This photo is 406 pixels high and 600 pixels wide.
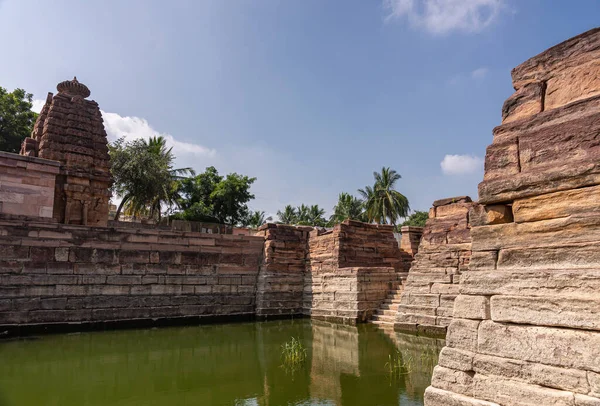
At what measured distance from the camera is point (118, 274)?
1141 centimetres

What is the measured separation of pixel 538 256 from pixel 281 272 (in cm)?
1102

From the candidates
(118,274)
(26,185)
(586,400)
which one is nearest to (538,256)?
(586,400)

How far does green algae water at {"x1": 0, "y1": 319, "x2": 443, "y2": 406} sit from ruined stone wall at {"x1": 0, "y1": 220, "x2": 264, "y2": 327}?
0.95m

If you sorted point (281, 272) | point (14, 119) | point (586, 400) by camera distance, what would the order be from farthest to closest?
point (14, 119)
point (281, 272)
point (586, 400)

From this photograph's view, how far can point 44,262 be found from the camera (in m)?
10.5

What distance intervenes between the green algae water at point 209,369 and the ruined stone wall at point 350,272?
52.7 inches

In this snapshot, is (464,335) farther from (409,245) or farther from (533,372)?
(409,245)

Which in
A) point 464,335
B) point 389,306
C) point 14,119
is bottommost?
point 389,306

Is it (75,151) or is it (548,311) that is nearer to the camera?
(548,311)

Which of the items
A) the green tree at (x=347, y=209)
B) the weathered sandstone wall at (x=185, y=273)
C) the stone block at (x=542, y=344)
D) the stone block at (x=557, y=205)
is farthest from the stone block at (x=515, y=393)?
the green tree at (x=347, y=209)

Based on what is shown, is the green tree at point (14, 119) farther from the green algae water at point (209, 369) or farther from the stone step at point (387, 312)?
the stone step at point (387, 312)

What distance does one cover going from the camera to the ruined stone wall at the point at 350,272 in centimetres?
1189

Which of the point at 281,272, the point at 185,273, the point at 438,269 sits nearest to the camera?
the point at 438,269

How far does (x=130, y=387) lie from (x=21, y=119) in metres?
27.5
